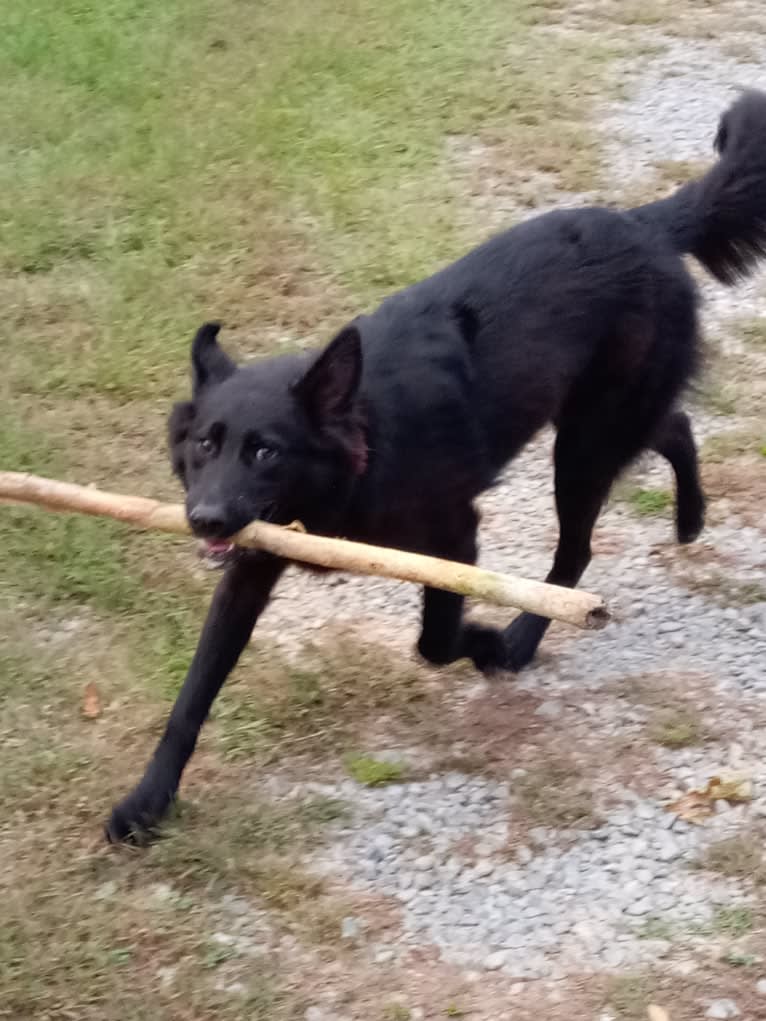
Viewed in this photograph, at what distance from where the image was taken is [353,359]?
3102mm

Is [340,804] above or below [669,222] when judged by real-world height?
below

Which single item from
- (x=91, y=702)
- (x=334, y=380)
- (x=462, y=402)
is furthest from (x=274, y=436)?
(x=91, y=702)

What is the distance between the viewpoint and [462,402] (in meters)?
3.45

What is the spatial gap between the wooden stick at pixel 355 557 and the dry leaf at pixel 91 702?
820 mm

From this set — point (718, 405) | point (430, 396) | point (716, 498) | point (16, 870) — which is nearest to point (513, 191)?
point (718, 405)

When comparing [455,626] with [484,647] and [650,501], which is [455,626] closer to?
[484,647]

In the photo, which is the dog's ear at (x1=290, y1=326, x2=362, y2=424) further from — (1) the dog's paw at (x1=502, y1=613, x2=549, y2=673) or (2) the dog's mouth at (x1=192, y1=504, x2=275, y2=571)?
(1) the dog's paw at (x1=502, y1=613, x2=549, y2=673)

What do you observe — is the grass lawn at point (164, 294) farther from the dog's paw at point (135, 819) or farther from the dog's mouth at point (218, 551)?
the dog's mouth at point (218, 551)

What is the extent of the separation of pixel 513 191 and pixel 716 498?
2528mm

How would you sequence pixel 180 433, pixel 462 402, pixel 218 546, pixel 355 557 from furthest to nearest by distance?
1. pixel 462 402
2. pixel 180 433
3. pixel 218 546
4. pixel 355 557

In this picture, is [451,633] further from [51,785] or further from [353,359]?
[51,785]

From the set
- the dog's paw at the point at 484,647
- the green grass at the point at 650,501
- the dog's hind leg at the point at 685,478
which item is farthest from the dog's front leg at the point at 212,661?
the green grass at the point at 650,501

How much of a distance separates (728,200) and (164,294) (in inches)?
107

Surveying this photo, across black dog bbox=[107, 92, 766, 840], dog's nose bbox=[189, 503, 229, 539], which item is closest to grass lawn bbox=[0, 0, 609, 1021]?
black dog bbox=[107, 92, 766, 840]
